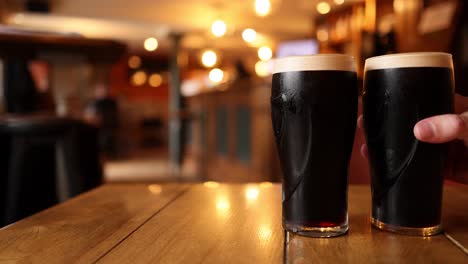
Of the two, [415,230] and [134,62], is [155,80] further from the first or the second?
[415,230]

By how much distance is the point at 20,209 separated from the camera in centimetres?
125

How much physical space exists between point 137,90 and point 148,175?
9.22 meters

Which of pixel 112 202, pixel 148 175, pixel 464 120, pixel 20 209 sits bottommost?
pixel 148 175

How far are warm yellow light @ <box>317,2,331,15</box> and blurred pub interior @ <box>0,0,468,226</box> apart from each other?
0.05 m

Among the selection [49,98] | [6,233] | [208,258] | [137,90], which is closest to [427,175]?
[208,258]

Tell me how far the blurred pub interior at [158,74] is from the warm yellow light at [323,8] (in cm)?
5

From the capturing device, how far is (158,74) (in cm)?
1527

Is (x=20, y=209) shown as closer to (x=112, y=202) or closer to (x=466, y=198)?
(x=112, y=202)

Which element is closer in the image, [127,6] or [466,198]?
[466,198]

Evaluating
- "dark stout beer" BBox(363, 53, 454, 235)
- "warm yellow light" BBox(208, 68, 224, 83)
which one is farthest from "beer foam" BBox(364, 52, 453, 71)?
"warm yellow light" BBox(208, 68, 224, 83)

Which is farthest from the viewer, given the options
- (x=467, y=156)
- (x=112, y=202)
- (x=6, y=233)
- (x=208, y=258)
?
(x=467, y=156)

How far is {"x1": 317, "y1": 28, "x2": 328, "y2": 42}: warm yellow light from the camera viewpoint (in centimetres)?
782

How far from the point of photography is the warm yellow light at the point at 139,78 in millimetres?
15272

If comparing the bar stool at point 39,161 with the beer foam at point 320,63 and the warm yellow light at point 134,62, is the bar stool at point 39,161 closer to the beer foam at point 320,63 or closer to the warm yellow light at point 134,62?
the beer foam at point 320,63
